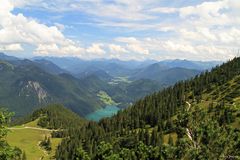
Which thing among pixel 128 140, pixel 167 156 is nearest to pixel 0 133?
pixel 167 156

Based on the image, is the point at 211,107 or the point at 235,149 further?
the point at 211,107

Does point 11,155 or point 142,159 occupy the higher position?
point 11,155

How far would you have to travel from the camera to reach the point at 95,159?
60281 mm

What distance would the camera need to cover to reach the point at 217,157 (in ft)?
177

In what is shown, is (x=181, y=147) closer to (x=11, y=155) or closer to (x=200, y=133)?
(x=200, y=133)

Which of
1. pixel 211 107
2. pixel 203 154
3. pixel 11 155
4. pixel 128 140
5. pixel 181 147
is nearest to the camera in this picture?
pixel 11 155

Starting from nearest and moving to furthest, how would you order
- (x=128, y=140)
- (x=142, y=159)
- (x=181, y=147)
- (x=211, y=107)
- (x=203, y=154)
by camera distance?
(x=203, y=154) → (x=181, y=147) → (x=142, y=159) → (x=128, y=140) → (x=211, y=107)

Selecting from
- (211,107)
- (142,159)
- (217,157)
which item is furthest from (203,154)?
(211,107)

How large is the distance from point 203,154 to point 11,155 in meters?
28.8

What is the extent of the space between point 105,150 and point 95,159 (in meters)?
3.00

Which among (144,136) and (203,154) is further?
(144,136)

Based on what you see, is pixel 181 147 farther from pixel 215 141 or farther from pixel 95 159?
pixel 95 159

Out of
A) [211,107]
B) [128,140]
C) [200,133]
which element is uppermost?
[200,133]

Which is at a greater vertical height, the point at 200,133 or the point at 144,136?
the point at 200,133
